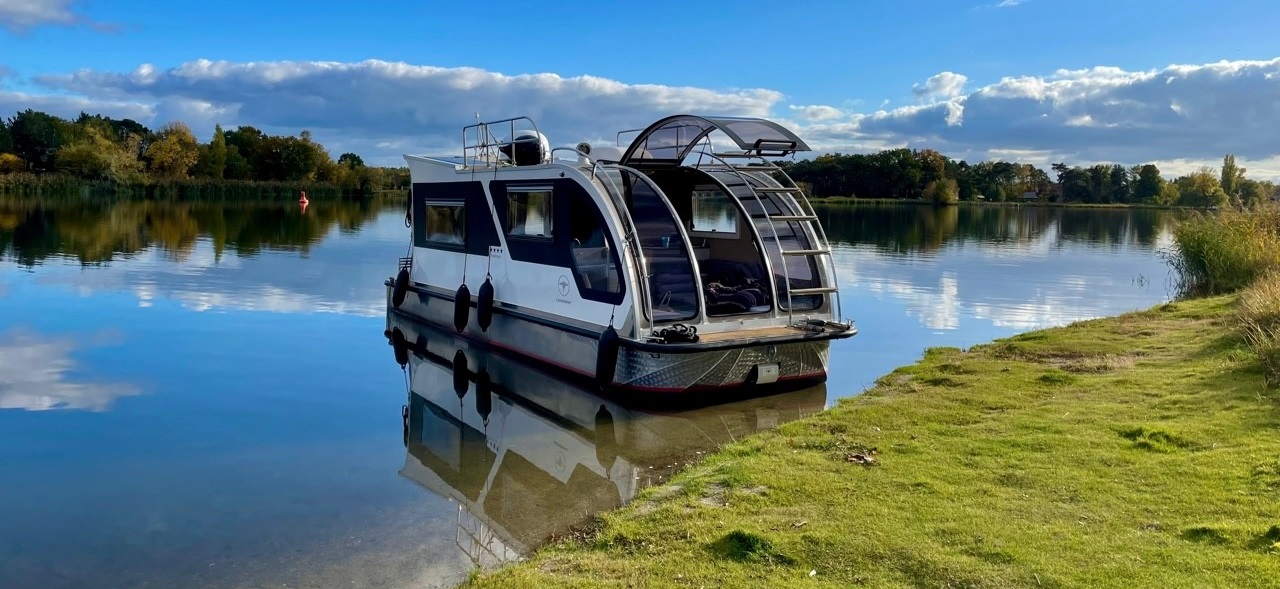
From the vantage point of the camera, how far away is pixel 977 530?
4855mm

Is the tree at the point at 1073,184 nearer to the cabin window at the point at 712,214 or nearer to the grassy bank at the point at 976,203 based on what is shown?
the grassy bank at the point at 976,203

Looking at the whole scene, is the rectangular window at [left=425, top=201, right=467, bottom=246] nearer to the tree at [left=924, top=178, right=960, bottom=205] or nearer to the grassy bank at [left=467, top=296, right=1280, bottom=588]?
the grassy bank at [left=467, top=296, right=1280, bottom=588]

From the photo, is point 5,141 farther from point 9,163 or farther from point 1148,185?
point 1148,185

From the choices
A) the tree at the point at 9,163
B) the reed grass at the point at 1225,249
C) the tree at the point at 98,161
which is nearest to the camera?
the reed grass at the point at 1225,249

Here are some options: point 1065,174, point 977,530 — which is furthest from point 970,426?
point 1065,174

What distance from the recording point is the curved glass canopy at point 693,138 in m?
10.3

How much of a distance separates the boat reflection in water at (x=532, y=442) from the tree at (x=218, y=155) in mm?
69110

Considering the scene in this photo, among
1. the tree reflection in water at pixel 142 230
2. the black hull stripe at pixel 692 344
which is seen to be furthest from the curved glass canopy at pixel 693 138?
the tree reflection in water at pixel 142 230

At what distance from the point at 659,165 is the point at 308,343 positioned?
211 inches

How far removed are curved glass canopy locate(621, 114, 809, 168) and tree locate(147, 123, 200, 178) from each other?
68.9 metres

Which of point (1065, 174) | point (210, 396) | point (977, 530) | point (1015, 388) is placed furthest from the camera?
point (1065, 174)

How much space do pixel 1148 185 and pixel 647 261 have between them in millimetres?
111273

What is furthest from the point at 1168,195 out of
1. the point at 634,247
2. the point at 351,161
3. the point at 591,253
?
the point at 634,247

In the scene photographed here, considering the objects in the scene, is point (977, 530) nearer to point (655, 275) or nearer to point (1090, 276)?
point (655, 275)
